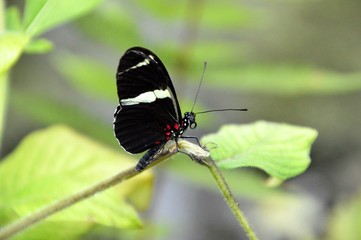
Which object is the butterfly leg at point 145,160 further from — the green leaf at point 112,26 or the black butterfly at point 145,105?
the green leaf at point 112,26

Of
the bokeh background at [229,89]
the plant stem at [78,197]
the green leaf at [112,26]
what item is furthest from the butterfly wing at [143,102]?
the green leaf at [112,26]

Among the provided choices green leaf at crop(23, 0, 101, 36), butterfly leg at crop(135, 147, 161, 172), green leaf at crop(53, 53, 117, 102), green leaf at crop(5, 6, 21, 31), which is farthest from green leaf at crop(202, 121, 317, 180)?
green leaf at crop(53, 53, 117, 102)

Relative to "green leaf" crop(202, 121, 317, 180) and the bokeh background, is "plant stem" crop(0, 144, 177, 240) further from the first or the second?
the bokeh background

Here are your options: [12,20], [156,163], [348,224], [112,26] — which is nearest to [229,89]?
[112,26]

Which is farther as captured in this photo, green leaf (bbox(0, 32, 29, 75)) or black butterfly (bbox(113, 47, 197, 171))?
black butterfly (bbox(113, 47, 197, 171))

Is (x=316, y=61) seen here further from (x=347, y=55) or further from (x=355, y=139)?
(x=355, y=139)

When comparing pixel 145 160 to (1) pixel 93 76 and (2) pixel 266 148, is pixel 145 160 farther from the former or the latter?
(1) pixel 93 76

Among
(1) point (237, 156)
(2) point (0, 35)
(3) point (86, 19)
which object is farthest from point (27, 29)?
(3) point (86, 19)
